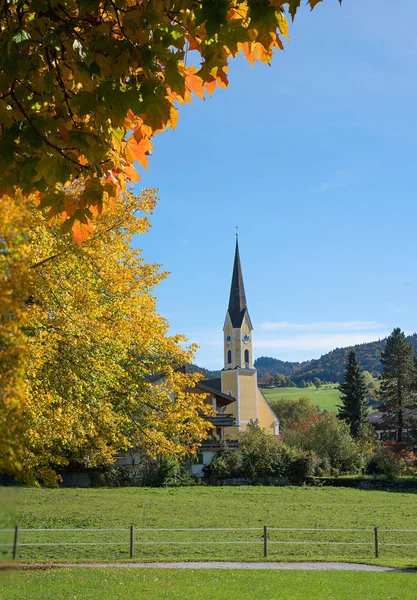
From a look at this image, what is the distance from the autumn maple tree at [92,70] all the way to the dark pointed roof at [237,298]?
3267 inches

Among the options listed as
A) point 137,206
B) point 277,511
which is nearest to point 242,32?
point 137,206

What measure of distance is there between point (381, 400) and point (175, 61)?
Answer: 214 feet

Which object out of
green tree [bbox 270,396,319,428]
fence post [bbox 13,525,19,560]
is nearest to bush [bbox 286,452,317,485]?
fence post [bbox 13,525,19,560]

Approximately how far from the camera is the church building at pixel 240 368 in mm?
81938

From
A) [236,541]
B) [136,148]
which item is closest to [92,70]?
[136,148]

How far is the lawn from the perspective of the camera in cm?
1130

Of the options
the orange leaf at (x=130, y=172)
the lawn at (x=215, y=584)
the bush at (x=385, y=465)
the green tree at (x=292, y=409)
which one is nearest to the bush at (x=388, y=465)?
the bush at (x=385, y=465)

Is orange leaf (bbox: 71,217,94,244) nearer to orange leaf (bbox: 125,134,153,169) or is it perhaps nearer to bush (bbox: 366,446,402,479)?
orange leaf (bbox: 125,134,153,169)

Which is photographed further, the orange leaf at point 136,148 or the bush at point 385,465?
the bush at point 385,465

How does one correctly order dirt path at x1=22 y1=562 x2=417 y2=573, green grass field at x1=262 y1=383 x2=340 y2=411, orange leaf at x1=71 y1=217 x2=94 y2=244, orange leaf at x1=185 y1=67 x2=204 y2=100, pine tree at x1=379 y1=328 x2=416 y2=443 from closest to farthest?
orange leaf at x1=71 y1=217 x2=94 y2=244 < orange leaf at x1=185 y1=67 x2=204 y2=100 < dirt path at x1=22 y1=562 x2=417 y2=573 < pine tree at x1=379 y1=328 x2=416 y2=443 < green grass field at x1=262 y1=383 x2=340 y2=411

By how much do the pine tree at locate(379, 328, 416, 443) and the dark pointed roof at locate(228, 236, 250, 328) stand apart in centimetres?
2802

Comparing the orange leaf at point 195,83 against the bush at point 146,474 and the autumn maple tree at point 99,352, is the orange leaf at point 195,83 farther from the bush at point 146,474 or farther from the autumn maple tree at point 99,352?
the bush at point 146,474

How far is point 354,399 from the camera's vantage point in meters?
64.0

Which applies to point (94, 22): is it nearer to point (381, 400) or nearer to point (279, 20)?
point (279, 20)
